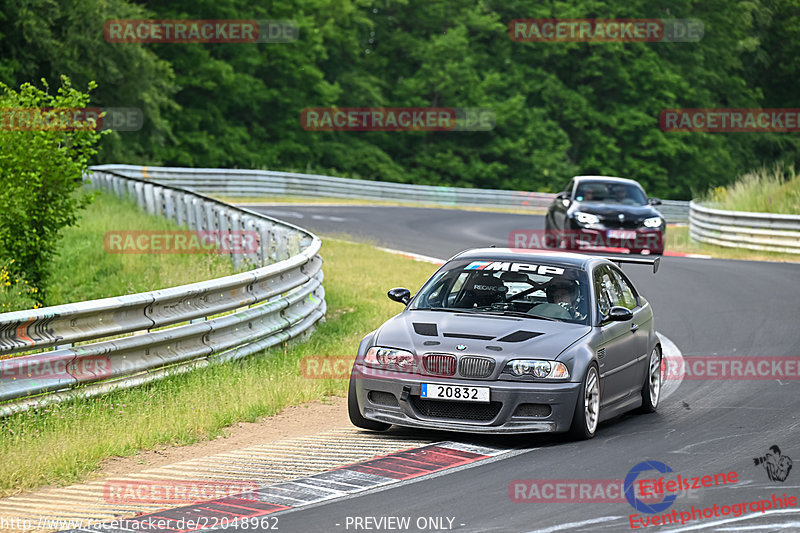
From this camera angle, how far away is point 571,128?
6625 cm

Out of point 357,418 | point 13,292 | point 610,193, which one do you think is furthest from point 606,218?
point 357,418

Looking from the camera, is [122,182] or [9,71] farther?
[9,71]

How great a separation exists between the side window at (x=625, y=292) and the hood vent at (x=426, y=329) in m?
2.06

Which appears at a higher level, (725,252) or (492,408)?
(492,408)

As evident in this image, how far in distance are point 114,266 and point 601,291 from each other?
39.6 feet

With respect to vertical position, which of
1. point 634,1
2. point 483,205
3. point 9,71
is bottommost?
point 483,205

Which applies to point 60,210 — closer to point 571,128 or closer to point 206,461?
point 206,461

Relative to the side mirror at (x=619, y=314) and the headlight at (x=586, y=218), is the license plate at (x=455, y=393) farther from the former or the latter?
the headlight at (x=586, y=218)

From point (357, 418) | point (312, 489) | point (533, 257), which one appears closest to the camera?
point (312, 489)

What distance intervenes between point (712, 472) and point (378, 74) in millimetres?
54709

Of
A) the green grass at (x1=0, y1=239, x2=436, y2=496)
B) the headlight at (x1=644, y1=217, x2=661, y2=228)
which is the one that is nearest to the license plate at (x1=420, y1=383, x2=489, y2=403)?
the green grass at (x1=0, y1=239, x2=436, y2=496)

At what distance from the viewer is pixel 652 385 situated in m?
10.3

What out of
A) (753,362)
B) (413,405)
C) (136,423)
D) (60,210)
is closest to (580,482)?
(413,405)

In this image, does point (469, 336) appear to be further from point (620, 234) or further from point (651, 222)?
point (651, 222)
